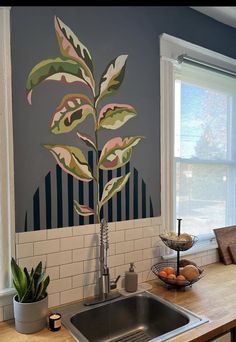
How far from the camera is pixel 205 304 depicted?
1414 mm

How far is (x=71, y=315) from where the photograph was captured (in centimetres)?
131

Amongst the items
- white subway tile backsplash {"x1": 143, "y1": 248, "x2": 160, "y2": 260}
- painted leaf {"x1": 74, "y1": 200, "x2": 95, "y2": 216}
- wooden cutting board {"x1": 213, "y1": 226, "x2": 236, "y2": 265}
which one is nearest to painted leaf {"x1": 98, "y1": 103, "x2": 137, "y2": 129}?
painted leaf {"x1": 74, "y1": 200, "x2": 95, "y2": 216}

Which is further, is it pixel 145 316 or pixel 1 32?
pixel 145 316

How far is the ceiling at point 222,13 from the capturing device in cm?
191

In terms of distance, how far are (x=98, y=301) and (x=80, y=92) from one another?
3.61 feet

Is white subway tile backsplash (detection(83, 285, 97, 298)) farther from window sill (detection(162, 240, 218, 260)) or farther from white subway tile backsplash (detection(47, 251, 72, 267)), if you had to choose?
window sill (detection(162, 240, 218, 260))

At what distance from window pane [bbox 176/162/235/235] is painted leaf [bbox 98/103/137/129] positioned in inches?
22.7

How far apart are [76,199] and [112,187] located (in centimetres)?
23

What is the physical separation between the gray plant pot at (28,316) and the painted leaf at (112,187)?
594mm

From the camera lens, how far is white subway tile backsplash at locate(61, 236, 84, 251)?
1430mm

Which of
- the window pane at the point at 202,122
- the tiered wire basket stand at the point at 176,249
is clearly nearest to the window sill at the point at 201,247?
the tiered wire basket stand at the point at 176,249

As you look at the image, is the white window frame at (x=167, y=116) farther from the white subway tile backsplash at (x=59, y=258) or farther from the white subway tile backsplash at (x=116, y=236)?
the white subway tile backsplash at (x=59, y=258)

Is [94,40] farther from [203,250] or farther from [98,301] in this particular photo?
[203,250]

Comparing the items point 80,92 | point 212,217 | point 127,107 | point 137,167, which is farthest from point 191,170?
point 80,92
